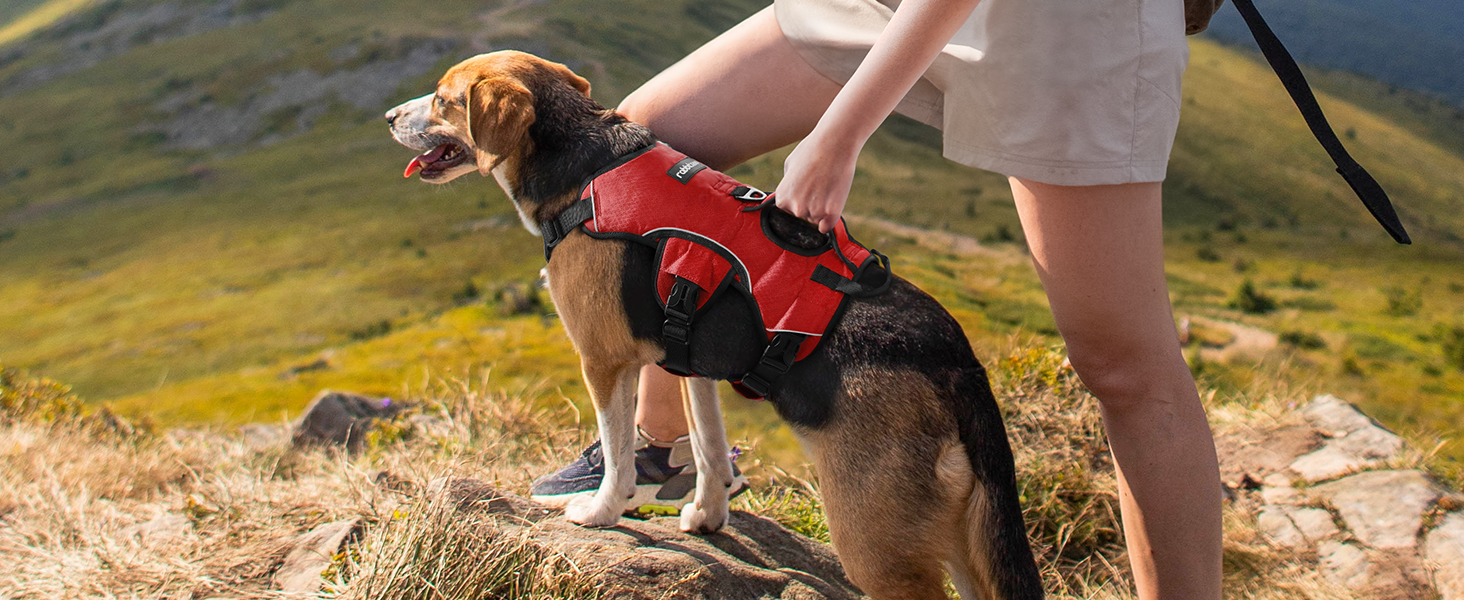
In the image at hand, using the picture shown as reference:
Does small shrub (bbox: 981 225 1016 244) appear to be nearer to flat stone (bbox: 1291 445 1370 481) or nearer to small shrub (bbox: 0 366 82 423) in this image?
flat stone (bbox: 1291 445 1370 481)

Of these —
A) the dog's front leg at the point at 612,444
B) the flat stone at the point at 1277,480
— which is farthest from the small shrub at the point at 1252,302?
the dog's front leg at the point at 612,444

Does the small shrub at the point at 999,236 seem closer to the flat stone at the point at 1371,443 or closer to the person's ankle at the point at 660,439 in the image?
the flat stone at the point at 1371,443

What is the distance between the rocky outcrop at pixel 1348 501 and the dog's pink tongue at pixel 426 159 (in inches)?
164

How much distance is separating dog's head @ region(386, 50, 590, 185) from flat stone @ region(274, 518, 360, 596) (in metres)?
1.38

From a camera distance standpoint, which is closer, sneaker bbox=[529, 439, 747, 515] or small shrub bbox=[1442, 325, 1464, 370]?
sneaker bbox=[529, 439, 747, 515]

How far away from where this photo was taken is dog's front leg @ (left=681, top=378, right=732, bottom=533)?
120 inches

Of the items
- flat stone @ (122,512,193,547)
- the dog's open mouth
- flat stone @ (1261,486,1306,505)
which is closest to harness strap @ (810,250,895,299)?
the dog's open mouth

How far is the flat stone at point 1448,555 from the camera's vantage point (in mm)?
3410

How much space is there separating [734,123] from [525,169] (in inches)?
29.8

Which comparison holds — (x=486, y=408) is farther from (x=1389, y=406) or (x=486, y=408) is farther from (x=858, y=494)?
(x=1389, y=406)

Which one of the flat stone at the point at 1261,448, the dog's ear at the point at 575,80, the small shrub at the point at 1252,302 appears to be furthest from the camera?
the small shrub at the point at 1252,302

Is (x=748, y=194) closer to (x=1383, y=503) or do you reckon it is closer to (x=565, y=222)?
(x=565, y=222)

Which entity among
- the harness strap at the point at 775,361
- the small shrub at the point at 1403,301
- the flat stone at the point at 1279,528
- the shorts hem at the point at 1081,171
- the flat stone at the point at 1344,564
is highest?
the shorts hem at the point at 1081,171

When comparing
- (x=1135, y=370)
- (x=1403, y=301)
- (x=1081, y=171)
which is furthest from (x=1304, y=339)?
(x=1081, y=171)
